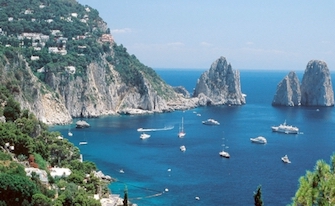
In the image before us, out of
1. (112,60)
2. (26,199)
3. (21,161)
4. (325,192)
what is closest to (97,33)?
(112,60)

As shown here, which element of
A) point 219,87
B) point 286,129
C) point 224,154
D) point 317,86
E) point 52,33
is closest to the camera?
point 224,154

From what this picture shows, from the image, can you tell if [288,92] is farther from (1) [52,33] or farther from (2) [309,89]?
(1) [52,33]

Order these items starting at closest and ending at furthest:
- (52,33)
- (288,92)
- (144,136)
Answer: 1. (144,136)
2. (52,33)
3. (288,92)

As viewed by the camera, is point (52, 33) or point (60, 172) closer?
point (60, 172)

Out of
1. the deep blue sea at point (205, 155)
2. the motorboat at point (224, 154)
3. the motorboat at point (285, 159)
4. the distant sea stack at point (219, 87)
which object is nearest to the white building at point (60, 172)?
the deep blue sea at point (205, 155)

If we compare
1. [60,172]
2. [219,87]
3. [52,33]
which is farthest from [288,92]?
[60,172]

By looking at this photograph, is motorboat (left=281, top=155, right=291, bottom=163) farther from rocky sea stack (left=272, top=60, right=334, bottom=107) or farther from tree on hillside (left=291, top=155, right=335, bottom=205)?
rocky sea stack (left=272, top=60, right=334, bottom=107)

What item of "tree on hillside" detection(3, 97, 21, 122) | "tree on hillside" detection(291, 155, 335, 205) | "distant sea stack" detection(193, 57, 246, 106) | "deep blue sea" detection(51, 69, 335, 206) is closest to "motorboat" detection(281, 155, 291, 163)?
"deep blue sea" detection(51, 69, 335, 206)
